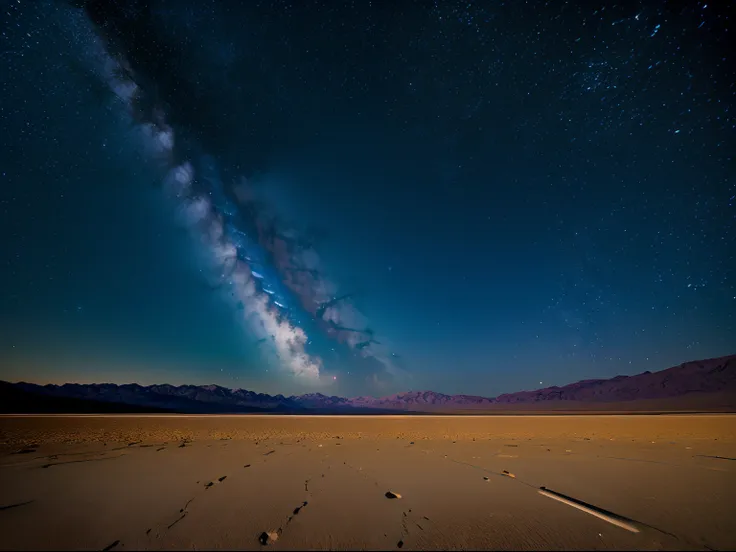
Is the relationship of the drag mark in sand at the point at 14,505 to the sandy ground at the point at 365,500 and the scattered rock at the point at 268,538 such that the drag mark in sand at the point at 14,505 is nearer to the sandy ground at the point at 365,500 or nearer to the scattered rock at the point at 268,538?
the sandy ground at the point at 365,500

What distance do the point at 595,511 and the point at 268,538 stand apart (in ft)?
12.2

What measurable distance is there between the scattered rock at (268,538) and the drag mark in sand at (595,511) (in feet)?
11.6

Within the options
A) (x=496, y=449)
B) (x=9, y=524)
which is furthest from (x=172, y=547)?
(x=496, y=449)

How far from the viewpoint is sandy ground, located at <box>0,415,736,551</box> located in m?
2.98

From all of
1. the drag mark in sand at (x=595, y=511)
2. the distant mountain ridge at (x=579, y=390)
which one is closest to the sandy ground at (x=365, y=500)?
the drag mark in sand at (x=595, y=511)

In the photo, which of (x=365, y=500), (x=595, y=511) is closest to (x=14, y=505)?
(x=365, y=500)

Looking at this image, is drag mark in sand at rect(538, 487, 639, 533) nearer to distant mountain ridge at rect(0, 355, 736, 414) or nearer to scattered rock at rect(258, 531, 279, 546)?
scattered rock at rect(258, 531, 279, 546)

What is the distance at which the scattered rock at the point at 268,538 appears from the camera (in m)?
2.91

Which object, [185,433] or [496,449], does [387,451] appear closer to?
[496,449]

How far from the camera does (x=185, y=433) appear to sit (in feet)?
40.0

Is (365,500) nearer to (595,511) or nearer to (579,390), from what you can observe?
(595,511)

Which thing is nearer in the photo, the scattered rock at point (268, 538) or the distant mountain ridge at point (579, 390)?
the scattered rock at point (268, 538)

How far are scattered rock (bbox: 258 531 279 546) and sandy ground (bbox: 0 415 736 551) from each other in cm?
3

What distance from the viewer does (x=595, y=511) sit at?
3691 mm
